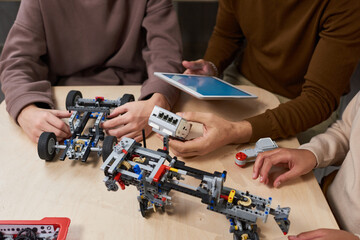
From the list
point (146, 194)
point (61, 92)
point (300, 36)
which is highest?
point (300, 36)

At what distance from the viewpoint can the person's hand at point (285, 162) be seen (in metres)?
0.75

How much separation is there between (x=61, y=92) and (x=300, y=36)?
901 millimetres

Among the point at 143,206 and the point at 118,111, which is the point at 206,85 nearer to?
the point at 118,111

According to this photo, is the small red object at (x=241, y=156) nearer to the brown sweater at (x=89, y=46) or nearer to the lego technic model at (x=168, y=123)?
the lego technic model at (x=168, y=123)

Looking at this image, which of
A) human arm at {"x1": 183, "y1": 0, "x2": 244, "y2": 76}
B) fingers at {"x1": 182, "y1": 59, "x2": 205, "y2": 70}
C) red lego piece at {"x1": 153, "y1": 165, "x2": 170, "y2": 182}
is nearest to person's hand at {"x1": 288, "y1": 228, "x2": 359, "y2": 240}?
red lego piece at {"x1": 153, "y1": 165, "x2": 170, "y2": 182}

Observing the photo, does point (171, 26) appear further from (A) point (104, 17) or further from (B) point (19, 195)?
(B) point (19, 195)

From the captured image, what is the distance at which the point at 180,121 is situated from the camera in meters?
0.67

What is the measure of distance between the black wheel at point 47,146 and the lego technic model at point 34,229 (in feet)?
0.69

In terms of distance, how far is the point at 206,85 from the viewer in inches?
38.3

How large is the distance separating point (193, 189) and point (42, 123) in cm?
51

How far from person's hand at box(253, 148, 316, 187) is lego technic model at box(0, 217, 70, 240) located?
46 cm

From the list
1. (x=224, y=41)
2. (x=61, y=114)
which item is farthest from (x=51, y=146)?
(x=224, y=41)

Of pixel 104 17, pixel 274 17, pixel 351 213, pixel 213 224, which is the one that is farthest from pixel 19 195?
pixel 274 17

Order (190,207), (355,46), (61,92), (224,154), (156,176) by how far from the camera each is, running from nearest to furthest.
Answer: (156,176) < (190,207) < (224,154) < (355,46) < (61,92)
